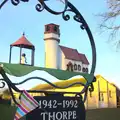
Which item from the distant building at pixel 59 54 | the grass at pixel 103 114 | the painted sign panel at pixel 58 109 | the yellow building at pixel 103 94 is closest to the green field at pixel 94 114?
the grass at pixel 103 114

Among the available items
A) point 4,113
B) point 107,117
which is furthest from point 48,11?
point 107,117

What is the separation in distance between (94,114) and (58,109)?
664 cm

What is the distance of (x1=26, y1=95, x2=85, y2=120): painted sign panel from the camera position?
4.77 meters

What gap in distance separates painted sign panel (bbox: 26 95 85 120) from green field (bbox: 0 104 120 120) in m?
3.20

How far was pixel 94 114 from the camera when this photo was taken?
11.4 metres

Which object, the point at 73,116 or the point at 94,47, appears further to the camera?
the point at 94,47

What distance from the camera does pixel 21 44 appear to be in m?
9.61

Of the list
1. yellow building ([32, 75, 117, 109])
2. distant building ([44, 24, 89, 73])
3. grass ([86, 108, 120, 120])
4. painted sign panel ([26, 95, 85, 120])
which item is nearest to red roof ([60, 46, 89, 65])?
distant building ([44, 24, 89, 73])

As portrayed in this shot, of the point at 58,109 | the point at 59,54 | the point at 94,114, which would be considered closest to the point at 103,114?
the point at 94,114

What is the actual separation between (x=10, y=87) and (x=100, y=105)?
2480 centimetres

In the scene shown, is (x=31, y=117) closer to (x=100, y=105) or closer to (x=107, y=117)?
(x=107, y=117)

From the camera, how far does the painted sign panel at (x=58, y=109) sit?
4773 millimetres

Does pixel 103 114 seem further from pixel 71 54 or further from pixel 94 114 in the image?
A: pixel 71 54

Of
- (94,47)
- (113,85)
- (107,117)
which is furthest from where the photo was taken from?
(113,85)
